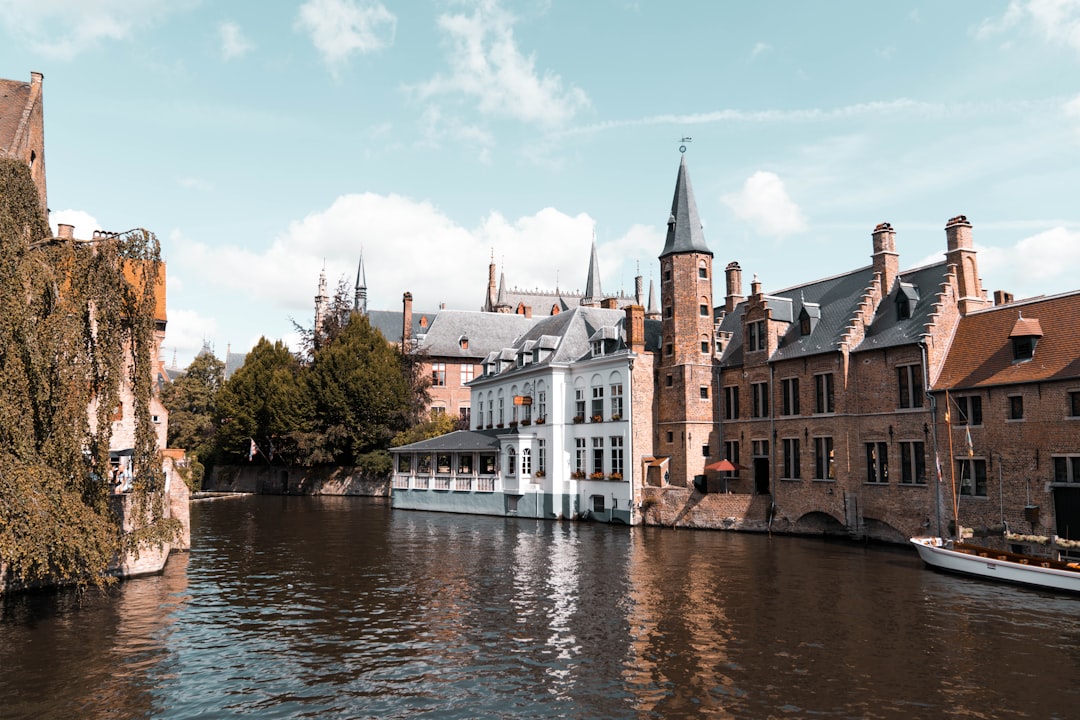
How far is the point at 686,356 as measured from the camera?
43.3m

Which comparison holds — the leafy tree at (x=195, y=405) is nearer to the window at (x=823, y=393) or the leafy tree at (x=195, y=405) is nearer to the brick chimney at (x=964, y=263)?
the window at (x=823, y=393)

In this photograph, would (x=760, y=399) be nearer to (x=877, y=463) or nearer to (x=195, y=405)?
(x=877, y=463)

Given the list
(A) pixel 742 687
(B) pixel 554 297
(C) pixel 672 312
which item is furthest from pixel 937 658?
(B) pixel 554 297

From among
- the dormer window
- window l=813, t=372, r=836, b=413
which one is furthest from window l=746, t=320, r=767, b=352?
the dormer window

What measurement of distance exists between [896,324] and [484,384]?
103 feet

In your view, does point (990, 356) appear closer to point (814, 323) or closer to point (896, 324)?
point (896, 324)

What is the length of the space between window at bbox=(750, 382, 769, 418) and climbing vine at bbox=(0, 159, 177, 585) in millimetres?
29833

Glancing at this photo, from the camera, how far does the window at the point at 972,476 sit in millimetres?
30688

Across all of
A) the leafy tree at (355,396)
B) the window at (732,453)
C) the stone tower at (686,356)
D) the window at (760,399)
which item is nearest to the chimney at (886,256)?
the window at (760,399)

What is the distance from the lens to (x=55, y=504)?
56.5ft

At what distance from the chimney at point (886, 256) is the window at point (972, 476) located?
32.1ft

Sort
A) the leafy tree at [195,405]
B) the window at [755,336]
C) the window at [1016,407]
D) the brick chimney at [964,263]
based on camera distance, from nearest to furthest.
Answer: the window at [1016,407]
the brick chimney at [964,263]
the window at [755,336]
the leafy tree at [195,405]

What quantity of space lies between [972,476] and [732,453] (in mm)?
13701

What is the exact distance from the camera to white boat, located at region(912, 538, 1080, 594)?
2323cm
